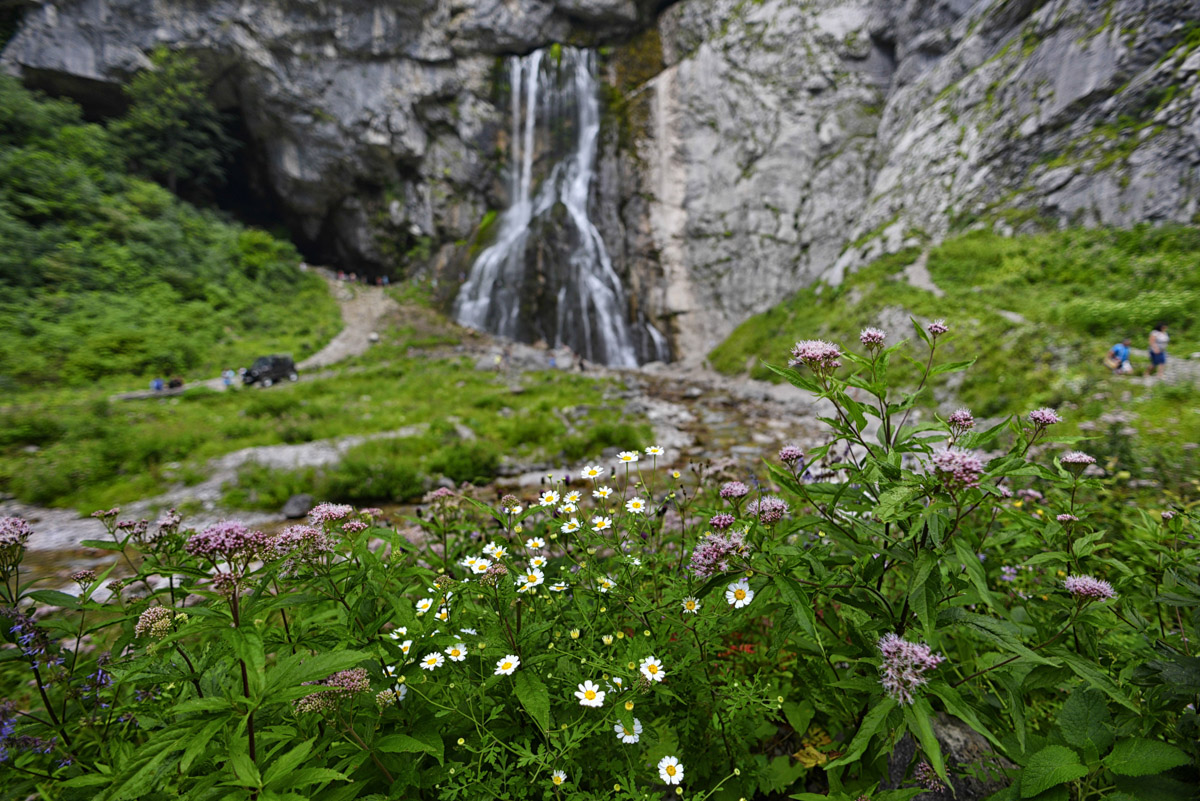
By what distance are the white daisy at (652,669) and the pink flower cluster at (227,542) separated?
55.7 inches

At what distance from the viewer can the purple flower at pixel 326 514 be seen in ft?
5.74

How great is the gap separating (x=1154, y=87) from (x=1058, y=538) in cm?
2076

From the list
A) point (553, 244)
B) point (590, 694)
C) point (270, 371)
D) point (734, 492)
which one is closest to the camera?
point (590, 694)

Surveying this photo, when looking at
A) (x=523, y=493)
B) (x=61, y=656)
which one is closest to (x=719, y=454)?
(x=523, y=493)

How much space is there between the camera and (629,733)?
1502mm

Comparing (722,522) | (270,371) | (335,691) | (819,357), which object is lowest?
(270,371)

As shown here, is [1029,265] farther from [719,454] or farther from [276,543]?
[276,543]

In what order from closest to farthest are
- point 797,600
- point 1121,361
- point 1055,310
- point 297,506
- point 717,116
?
point 797,600 < point 297,506 < point 1121,361 < point 1055,310 < point 717,116

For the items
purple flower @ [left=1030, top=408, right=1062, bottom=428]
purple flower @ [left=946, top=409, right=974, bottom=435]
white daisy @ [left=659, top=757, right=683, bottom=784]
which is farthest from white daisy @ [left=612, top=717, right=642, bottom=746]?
purple flower @ [left=1030, top=408, right=1062, bottom=428]

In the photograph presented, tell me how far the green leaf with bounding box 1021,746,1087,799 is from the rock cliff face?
17859mm

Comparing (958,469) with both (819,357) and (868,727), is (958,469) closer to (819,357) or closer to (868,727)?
(819,357)

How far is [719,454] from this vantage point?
347 inches

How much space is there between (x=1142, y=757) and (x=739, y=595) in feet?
3.66

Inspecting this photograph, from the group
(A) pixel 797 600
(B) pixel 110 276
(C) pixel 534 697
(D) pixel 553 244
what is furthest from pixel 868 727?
(B) pixel 110 276
